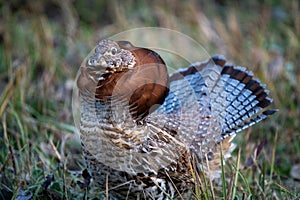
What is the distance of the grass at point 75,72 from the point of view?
3816 mm

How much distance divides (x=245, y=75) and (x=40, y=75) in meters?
2.63

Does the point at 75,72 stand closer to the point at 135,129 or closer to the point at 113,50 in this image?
the point at 135,129

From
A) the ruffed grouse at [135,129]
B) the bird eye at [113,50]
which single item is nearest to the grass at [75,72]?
the ruffed grouse at [135,129]

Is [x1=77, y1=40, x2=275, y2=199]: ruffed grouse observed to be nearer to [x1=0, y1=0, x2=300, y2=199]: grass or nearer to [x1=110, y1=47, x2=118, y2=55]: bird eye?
[x1=110, y1=47, x2=118, y2=55]: bird eye

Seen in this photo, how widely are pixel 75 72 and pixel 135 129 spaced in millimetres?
2979

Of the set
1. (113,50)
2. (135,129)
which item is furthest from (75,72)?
(113,50)

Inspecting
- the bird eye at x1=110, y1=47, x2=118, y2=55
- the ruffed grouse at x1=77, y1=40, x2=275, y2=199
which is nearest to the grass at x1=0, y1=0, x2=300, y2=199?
the ruffed grouse at x1=77, y1=40, x2=275, y2=199

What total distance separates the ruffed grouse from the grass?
264 mm

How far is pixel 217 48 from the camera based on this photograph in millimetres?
6750

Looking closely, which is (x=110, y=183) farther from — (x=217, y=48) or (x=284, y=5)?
(x=284, y=5)

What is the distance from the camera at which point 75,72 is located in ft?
20.1

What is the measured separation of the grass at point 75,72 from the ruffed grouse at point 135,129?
0.26m

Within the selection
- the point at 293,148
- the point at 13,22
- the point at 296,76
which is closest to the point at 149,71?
the point at 293,148

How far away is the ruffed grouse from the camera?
10.3ft
